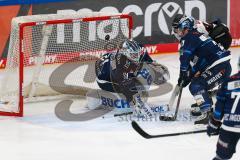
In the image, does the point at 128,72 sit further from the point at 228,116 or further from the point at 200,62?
the point at 228,116

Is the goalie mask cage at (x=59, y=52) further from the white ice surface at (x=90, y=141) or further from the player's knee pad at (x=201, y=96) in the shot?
the player's knee pad at (x=201, y=96)

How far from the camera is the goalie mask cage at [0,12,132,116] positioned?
29.5 feet

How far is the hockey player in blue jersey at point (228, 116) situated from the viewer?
6488 millimetres

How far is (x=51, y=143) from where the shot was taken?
805 cm

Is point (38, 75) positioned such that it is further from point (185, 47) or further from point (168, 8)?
point (168, 8)

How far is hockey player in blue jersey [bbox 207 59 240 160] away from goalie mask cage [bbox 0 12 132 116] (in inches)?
111

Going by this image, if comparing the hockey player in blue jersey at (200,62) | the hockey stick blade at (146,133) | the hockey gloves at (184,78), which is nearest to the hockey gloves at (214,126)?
the hockey stick blade at (146,133)

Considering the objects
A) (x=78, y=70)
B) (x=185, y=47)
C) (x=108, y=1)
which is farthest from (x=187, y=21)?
(x=108, y=1)

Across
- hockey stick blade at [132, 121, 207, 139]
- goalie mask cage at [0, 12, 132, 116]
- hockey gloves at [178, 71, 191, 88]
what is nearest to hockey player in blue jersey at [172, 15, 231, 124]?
hockey gloves at [178, 71, 191, 88]

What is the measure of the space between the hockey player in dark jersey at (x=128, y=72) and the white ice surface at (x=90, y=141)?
13.3 inches

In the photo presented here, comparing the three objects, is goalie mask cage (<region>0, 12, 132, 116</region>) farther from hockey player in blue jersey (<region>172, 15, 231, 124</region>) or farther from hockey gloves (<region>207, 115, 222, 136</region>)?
hockey gloves (<region>207, 115, 222, 136</region>)

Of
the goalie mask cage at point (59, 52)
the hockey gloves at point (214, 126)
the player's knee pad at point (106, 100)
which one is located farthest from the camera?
the player's knee pad at point (106, 100)

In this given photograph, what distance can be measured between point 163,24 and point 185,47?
2.84 m

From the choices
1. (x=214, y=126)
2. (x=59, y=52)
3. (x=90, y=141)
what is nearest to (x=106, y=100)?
(x=59, y=52)
